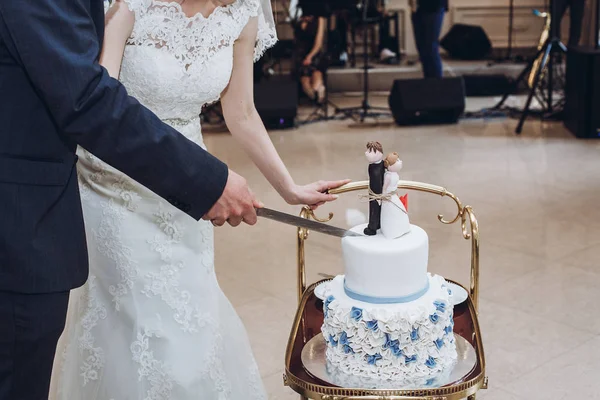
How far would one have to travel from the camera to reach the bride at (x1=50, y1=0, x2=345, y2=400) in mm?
2238

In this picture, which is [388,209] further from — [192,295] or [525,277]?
[525,277]

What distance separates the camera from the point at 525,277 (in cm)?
439

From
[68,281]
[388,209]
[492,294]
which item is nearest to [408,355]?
[388,209]

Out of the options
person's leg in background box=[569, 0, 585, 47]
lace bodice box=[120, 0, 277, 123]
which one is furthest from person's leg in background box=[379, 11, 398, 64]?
lace bodice box=[120, 0, 277, 123]

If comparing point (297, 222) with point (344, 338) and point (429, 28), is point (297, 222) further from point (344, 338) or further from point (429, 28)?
point (429, 28)

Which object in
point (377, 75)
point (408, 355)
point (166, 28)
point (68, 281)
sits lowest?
point (377, 75)

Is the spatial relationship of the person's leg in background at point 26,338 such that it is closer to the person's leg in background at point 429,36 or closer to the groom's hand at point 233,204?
the groom's hand at point 233,204

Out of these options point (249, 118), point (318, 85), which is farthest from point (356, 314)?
point (318, 85)

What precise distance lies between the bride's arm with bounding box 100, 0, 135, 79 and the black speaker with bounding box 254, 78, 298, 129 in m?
6.20

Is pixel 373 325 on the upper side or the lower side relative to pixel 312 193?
lower

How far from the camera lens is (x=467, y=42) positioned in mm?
11406

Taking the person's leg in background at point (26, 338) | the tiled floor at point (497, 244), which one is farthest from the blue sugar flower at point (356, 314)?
the tiled floor at point (497, 244)

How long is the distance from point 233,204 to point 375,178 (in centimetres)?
38

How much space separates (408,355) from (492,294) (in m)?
2.23
